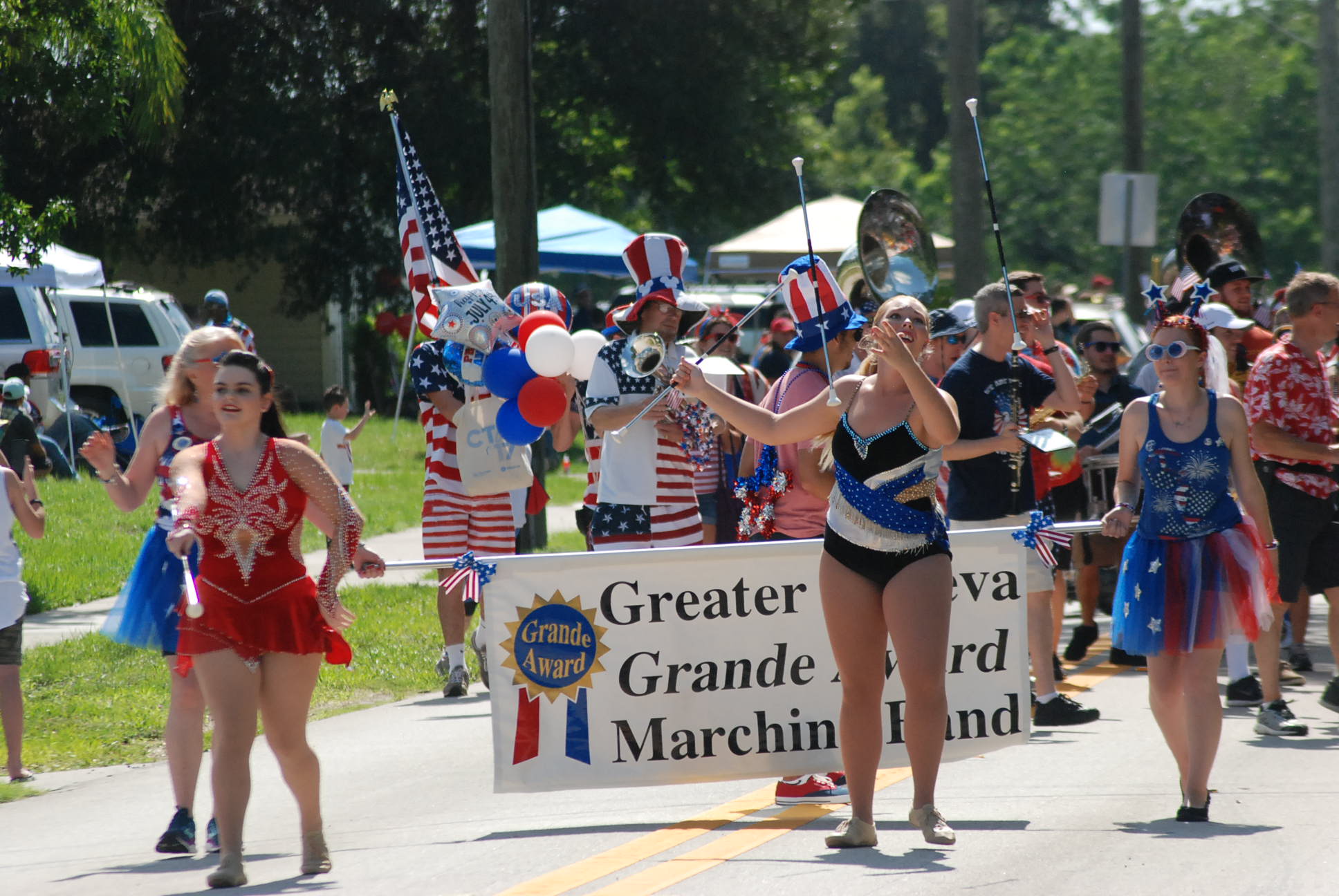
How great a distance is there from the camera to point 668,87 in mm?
28750

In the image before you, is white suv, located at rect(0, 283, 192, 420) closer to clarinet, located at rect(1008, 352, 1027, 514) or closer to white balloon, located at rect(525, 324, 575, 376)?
white balloon, located at rect(525, 324, 575, 376)

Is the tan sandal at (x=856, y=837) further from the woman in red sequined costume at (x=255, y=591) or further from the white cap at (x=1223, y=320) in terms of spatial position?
the white cap at (x=1223, y=320)

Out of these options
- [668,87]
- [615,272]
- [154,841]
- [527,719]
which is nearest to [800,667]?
[527,719]

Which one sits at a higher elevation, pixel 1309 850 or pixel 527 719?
pixel 527 719

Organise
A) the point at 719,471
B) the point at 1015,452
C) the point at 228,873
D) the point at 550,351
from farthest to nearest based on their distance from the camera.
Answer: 1. the point at 719,471
2. the point at 1015,452
3. the point at 550,351
4. the point at 228,873

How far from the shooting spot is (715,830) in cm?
625

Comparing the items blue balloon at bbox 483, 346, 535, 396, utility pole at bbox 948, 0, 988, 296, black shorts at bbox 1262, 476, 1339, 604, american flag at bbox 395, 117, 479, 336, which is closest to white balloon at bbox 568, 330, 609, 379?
blue balloon at bbox 483, 346, 535, 396

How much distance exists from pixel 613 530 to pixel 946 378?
1.79 metres

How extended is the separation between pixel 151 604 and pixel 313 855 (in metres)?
1.14

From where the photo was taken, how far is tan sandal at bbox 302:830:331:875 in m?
5.71

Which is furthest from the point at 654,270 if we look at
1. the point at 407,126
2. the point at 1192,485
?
the point at 407,126

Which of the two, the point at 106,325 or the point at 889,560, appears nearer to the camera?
the point at 889,560

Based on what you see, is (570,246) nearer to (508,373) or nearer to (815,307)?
(508,373)

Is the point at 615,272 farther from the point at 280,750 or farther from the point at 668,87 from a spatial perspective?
the point at 280,750
